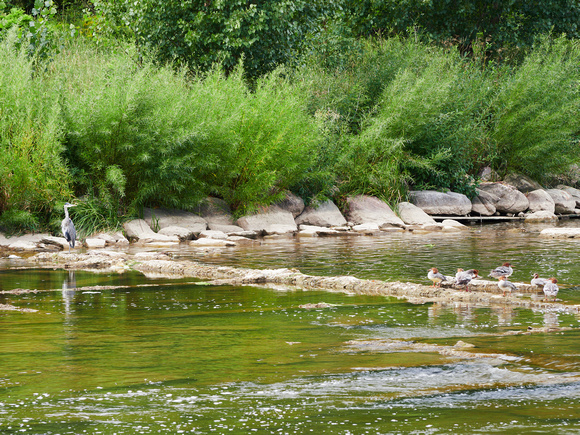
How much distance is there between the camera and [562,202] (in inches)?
905

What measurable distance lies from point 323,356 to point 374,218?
528 inches

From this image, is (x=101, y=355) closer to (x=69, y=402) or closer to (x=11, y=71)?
(x=69, y=402)

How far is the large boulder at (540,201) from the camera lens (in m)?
22.3

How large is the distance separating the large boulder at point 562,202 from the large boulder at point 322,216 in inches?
329

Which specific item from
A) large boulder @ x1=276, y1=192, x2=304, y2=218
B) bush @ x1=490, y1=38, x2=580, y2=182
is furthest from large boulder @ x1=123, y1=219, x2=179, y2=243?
bush @ x1=490, y1=38, x2=580, y2=182

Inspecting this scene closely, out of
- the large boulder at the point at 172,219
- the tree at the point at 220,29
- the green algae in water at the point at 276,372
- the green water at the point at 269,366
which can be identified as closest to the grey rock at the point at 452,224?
the large boulder at the point at 172,219

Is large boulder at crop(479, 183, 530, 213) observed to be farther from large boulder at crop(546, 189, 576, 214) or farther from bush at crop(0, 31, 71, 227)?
bush at crop(0, 31, 71, 227)

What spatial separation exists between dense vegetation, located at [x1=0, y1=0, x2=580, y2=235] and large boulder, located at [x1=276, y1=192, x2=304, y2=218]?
29 cm

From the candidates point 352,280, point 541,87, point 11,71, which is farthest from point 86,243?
point 541,87

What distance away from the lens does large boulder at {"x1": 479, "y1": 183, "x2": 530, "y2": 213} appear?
22.2 meters

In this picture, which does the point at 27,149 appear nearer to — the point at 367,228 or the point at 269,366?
the point at 367,228

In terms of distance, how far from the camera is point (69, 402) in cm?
442

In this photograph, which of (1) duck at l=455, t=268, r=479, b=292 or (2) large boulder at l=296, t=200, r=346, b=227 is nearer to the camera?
(1) duck at l=455, t=268, r=479, b=292

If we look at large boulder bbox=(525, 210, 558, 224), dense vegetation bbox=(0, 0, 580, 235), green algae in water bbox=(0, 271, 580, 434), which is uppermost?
dense vegetation bbox=(0, 0, 580, 235)
